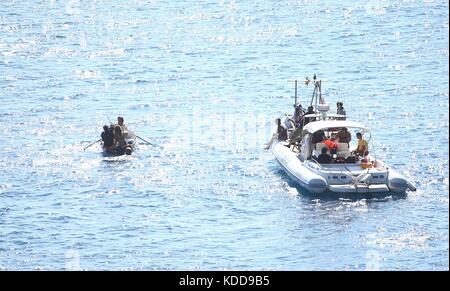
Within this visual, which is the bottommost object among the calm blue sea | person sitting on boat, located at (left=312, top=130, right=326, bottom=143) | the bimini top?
the calm blue sea

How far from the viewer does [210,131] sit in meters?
56.9

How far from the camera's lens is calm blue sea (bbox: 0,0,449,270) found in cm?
3844

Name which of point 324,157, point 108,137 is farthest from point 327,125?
point 108,137

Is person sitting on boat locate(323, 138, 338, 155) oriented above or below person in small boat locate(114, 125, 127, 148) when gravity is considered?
above

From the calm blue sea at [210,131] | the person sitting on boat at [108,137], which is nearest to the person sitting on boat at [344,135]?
the calm blue sea at [210,131]

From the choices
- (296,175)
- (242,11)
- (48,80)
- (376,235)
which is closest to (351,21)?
(242,11)

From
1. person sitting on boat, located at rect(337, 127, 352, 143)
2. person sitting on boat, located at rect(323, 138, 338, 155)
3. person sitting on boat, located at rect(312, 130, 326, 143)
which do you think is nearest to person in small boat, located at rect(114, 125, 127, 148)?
person sitting on boat, located at rect(312, 130, 326, 143)

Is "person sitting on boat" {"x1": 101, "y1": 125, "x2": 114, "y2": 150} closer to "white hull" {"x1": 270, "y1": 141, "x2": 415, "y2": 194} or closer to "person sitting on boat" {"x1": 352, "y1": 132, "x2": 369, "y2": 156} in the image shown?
"white hull" {"x1": 270, "y1": 141, "x2": 415, "y2": 194}

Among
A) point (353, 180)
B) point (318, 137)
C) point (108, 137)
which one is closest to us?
point (353, 180)

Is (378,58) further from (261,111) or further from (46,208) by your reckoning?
(46,208)

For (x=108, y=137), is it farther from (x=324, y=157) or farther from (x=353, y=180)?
(x=353, y=180)

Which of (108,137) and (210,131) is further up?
(108,137)
